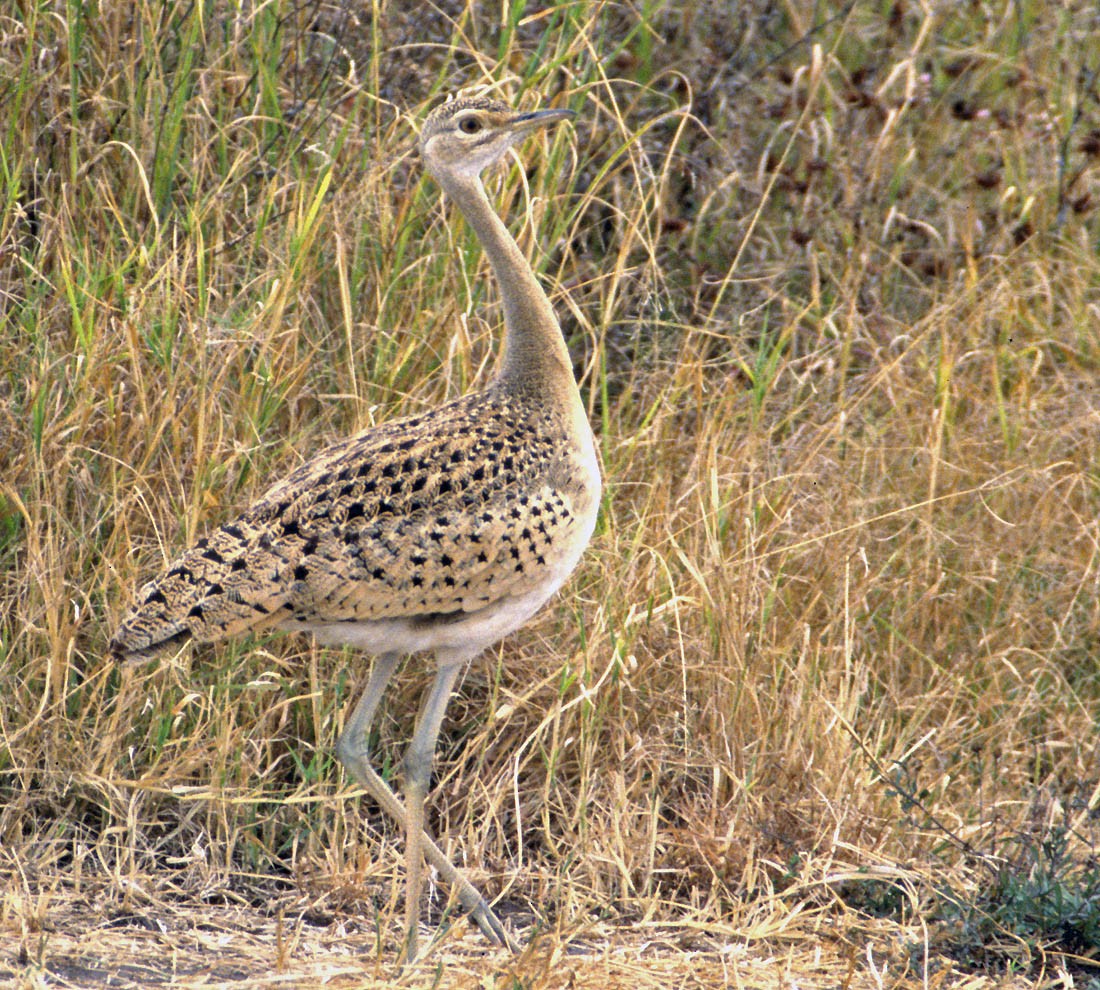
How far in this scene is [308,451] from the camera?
14.9ft

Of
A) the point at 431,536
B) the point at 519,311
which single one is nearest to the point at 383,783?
the point at 431,536

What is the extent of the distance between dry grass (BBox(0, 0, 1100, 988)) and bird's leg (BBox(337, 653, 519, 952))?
12 cm

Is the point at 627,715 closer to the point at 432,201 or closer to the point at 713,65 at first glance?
the point at 432,201

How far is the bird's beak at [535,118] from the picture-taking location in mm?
3785

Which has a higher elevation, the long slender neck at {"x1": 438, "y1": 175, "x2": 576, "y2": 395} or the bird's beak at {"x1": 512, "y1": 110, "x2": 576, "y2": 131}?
the bird's beak at {"x1": 512, "y1": 110, "x2": 576, "y2": 131}

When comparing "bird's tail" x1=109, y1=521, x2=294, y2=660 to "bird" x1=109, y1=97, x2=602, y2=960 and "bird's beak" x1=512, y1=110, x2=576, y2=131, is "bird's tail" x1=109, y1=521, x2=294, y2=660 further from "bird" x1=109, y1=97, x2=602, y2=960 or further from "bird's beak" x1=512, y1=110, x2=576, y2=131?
"bird's beak" x1=512, y1=110, x2=576, y2=131

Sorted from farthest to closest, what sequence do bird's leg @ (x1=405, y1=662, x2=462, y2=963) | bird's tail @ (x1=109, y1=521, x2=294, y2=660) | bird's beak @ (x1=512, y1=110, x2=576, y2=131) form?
bird's beak @ (x1=512, y1=110, x2=576, y2=131) < bird's leg @ (x1=405, y1=662, x2=462, y2=963) < bird's tail @ (x1=109, y1=521, x2=294, y2=660)

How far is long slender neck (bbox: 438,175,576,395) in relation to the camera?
3.83m

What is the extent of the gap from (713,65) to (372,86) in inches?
73.8

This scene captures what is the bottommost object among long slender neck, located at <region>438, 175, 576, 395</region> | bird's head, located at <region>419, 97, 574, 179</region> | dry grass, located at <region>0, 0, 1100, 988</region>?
dry grass, located at <region>0, 0, 1100, 988</region>

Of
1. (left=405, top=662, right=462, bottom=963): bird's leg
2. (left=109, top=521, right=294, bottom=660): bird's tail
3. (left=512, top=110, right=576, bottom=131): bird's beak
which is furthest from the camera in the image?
(left=512, top=110, right=576, bottom=131): bird's beak

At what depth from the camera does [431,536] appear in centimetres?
347

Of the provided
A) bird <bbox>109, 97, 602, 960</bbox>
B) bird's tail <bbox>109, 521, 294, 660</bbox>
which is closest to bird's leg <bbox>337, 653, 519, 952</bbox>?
bird <bbox>109, 97, 602, 960</bbox>

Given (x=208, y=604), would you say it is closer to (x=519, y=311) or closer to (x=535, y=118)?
(x=519, y=311)
